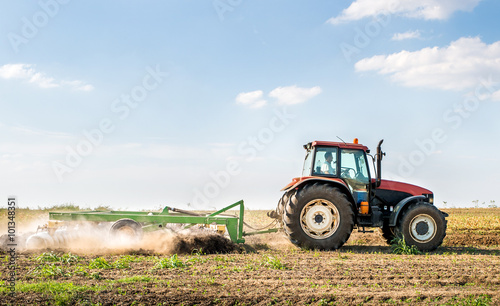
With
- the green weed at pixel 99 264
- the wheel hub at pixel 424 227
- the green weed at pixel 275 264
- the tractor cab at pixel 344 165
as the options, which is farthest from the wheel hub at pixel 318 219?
the green weed at pixel 99 264

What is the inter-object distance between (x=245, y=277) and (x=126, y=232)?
12.8 ft

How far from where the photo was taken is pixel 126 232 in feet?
32.5

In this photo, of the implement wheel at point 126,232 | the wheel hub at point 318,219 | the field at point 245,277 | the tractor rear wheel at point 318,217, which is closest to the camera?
the field at point 245,277

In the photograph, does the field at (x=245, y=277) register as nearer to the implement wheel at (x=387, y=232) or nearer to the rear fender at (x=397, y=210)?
the rear fender at (x=397, y=210)

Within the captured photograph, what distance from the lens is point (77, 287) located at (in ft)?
20.9

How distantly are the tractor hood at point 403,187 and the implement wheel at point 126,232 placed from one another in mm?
6132

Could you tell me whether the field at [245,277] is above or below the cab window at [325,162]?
below

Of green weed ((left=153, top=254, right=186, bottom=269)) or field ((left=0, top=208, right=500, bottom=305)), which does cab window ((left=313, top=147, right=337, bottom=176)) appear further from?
green weed ((left=153, top=254, right=186, bottom=269))

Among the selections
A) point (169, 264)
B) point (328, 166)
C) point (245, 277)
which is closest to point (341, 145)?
point (328, 166)

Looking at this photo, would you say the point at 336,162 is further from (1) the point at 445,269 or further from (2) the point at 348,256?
(1) the point at 445,269

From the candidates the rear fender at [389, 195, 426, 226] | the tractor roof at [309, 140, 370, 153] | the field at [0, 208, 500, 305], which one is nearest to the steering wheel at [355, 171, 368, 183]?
the tractor roof at [309, 140, 370, 153]

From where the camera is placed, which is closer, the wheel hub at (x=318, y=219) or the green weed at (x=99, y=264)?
the green weed at (x=99, y=264)

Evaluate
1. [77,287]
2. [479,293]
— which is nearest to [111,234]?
[77,287]

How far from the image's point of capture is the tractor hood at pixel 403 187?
1117 centimetres
